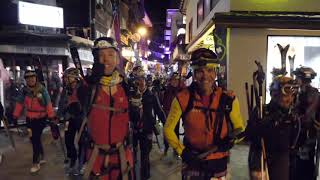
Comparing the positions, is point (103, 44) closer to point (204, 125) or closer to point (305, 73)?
point (204, 125)

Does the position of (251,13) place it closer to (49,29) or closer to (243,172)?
(243,172)

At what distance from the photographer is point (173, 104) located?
4.12 m

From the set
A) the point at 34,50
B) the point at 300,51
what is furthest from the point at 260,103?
the point at 34,50

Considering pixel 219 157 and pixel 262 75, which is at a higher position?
pixel 262 75

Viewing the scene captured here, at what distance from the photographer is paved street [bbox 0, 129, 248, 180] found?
27.6 feet

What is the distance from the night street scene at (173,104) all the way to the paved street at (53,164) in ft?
0.08

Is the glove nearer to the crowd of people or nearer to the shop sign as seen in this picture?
the crowd of people

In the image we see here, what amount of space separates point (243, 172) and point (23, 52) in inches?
455

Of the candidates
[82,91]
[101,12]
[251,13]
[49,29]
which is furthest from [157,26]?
[82,91]

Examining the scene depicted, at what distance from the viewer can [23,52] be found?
1691 centimetres

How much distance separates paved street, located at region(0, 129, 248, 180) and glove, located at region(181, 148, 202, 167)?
4322 mm

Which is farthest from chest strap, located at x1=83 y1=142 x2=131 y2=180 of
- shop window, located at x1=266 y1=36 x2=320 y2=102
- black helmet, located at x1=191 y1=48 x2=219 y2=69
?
shop window, located at x1=266 y1=36 x2=320 y2=102

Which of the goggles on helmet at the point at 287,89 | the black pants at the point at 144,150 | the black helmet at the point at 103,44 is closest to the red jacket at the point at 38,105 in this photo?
the black pants at the point at 144,150

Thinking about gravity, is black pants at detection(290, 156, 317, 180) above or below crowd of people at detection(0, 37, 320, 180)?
below
